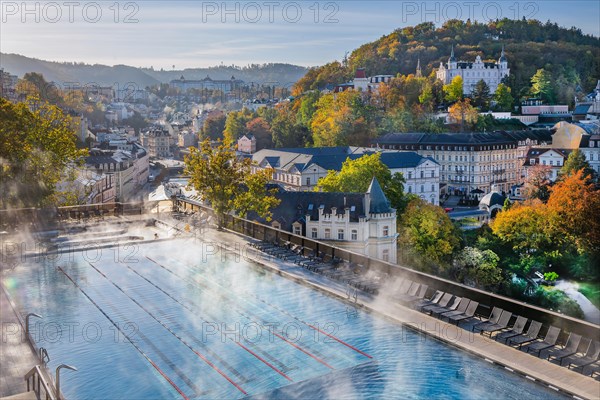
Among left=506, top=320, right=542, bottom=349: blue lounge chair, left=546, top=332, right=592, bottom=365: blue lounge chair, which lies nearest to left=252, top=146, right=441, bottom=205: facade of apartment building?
left=506, top=320, right=542, bottom=349: blue lounge chair

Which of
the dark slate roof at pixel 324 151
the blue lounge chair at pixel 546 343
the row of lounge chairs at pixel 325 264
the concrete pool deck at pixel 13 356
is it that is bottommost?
the concrete pool deck at pixel 13 356

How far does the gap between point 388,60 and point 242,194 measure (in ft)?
351

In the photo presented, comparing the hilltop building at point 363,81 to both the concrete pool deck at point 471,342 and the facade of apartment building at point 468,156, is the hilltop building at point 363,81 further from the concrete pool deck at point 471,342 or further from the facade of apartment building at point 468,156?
the concrete pool deck at point 471,342

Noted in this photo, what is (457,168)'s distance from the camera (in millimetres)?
77438

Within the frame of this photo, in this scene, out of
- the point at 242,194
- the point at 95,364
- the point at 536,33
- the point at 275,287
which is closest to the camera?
the point at 95,364

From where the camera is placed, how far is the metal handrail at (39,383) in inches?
394

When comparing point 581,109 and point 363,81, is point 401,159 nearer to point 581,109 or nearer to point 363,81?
point 581,109

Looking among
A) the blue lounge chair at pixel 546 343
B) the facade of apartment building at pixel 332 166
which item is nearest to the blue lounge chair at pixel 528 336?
the blue lounge chair at pixel 546 343

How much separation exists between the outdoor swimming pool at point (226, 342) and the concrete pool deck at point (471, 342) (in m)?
0.17

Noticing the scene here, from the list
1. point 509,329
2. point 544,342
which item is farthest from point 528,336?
point 509,329

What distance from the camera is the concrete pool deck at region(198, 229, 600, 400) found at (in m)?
11.4

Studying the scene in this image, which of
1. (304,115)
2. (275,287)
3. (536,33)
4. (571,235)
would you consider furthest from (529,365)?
(536,33)

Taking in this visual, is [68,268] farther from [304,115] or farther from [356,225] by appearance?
[304,115]

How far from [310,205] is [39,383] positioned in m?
29.0
